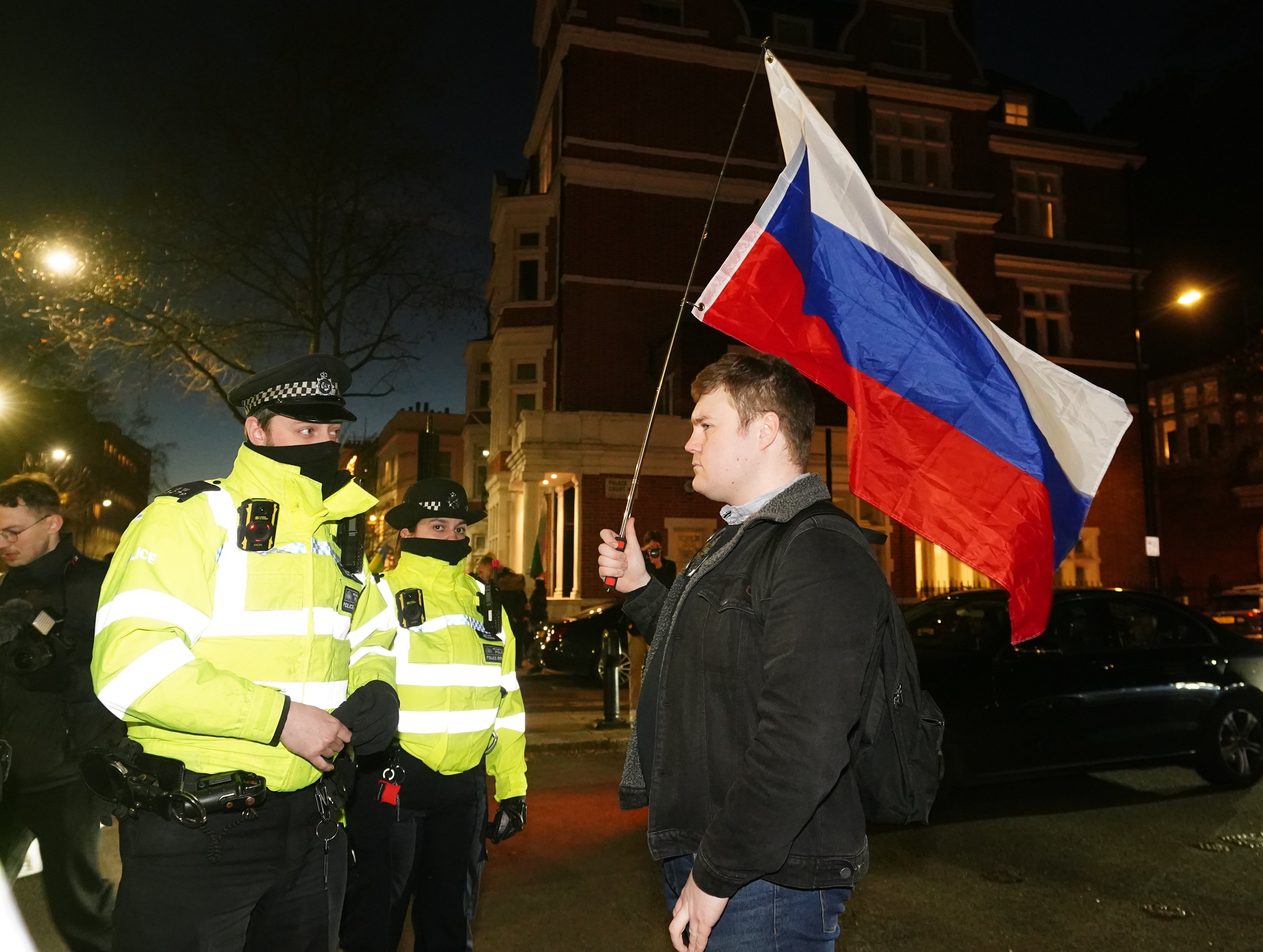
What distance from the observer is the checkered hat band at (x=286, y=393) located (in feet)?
9.20

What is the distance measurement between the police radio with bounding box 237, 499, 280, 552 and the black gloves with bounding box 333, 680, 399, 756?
527 millimetres

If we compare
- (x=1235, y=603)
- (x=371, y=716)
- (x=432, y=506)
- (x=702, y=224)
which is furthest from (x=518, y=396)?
(x=371, y=716)

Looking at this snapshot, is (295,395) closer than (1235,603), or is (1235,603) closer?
(295,395)

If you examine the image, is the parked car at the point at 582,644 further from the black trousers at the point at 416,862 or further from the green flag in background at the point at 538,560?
the black trousers at the point at 416,862

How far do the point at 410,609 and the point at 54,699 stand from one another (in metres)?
1.96

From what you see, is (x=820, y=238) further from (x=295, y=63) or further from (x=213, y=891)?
(x=295, y=63)

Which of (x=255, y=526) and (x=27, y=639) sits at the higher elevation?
(x=255, y=526)

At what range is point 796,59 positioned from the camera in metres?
25.0

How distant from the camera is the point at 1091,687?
7.47 m

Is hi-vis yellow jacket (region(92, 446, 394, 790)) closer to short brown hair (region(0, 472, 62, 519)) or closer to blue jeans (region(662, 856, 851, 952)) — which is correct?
blue jeans (region(662, 856, 851, 952))

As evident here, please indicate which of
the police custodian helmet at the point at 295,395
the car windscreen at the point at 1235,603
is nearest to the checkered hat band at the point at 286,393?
the police custodian helmet at the point at 295,395

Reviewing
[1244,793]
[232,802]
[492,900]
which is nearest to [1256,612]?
[1244,793]

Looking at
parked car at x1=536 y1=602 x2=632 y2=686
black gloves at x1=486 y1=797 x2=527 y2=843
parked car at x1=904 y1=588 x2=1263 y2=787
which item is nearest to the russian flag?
black gloves at x1=486 y1=797 x2=527 y2=843

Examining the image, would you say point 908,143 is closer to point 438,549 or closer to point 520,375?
point 520,375
